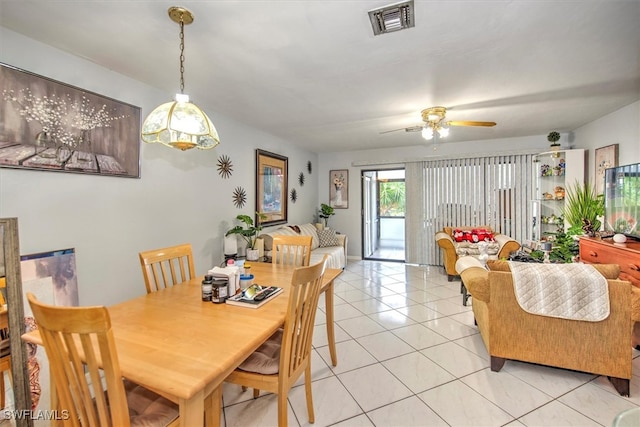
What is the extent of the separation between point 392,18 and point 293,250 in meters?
1.97

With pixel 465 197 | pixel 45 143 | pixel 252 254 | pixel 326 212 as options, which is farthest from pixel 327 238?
pixel 45 143

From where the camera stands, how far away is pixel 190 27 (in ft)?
5.74

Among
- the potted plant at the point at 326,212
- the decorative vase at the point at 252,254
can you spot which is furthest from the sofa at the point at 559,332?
the potted plant at the point at 326,212

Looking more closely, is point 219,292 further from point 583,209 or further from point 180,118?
point 583,209

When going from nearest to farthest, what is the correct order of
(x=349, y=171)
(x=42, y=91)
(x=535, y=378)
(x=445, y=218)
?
(x=42, y=91)
(x=535, y=378)
(x=445, y=218)
(x=349, y=171)

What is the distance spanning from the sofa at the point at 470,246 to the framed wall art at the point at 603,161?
49.5 inches

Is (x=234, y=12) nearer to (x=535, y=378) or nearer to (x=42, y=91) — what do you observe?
(x=42, y=91)

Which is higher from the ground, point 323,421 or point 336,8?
point 336,8

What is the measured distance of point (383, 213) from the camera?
7.52m

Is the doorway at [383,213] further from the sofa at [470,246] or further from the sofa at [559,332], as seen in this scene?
the sofa at [559,332]

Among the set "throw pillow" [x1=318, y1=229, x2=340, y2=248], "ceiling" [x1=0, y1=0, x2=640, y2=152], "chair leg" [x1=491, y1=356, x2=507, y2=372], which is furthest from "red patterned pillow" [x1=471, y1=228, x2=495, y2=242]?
"chair leg" [x1=491, y1=356, x2=507, y2=372]

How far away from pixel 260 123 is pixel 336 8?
2.50 metres

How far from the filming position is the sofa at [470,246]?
415cm

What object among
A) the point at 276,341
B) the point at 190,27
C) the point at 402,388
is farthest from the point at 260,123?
the point at 402,388
